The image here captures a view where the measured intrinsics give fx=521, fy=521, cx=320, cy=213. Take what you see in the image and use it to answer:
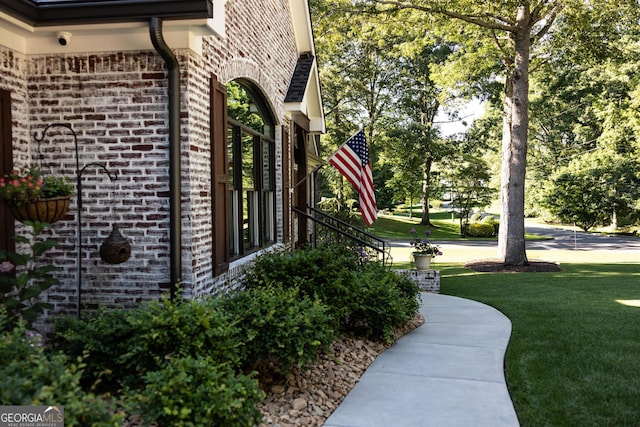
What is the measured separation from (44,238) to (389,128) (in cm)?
2714

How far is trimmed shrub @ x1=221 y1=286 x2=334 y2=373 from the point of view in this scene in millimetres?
4500

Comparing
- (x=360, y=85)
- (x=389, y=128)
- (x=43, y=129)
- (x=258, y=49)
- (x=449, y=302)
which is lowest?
(x=449, y=302)

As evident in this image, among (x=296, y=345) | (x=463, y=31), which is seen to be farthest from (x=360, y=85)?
(x=296, y=345)

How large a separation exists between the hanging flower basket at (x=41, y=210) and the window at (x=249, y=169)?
2.47 metres

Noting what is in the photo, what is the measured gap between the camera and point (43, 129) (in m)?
5.41

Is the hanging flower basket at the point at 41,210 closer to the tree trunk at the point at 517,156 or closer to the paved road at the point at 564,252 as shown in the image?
the tree trunk at the point at 517,156

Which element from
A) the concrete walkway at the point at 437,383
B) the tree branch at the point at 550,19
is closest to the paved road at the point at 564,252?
the tree branch at the point at 550,19

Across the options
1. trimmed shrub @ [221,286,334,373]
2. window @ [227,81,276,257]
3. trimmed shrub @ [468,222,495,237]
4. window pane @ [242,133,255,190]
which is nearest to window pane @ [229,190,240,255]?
window @ [227,81,276,257]

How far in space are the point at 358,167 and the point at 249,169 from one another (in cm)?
233

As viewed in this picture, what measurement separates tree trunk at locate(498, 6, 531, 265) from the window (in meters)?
9.56

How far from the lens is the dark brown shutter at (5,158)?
4965mm

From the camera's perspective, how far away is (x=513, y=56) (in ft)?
55.1

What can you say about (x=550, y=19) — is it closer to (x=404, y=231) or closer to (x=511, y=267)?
(x=511, y=267)

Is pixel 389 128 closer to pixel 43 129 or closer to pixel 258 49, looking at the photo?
pixel 258 49
